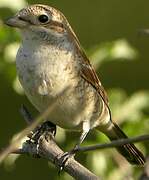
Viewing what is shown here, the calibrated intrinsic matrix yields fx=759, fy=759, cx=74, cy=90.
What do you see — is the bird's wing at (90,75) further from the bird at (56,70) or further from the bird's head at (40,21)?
the bird's head at (40,21)

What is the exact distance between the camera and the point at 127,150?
362cm

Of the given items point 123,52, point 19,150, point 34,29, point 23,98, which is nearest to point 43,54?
point 34,29

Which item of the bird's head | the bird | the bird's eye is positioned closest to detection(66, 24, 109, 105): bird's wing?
the bird

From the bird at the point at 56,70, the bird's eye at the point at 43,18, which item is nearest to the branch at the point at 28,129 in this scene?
the bird at the point at 56,70

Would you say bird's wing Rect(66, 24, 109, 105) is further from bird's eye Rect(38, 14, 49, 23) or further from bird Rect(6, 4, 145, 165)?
bird's eye Rect(38, 14, 49, 23)

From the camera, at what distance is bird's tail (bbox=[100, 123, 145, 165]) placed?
10.9 feet

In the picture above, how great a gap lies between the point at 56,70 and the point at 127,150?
0.62 m

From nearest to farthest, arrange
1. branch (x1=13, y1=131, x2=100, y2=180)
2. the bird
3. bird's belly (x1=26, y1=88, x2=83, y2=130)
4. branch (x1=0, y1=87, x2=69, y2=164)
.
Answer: branch (x1=0, y1=87, x2=69, y2=164)
branch (x1=13, y1=131, x2=100, y2=180)
the bird
bird's belly (x1=26, y1=88, x2=83, y2=130)

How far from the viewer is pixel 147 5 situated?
241 inches

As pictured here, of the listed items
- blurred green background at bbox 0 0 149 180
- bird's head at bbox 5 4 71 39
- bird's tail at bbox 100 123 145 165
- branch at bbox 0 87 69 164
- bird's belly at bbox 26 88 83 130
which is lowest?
blurred green background at bbox 0 0 149 180

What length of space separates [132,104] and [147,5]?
266 centimetres

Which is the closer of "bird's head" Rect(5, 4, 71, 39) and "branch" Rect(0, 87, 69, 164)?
"branch" Rect(0, 87, 69, 164)

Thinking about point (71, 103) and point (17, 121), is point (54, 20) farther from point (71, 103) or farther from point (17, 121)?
point (17, 121)

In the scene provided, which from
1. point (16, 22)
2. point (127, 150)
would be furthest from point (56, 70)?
point (127, 150)
